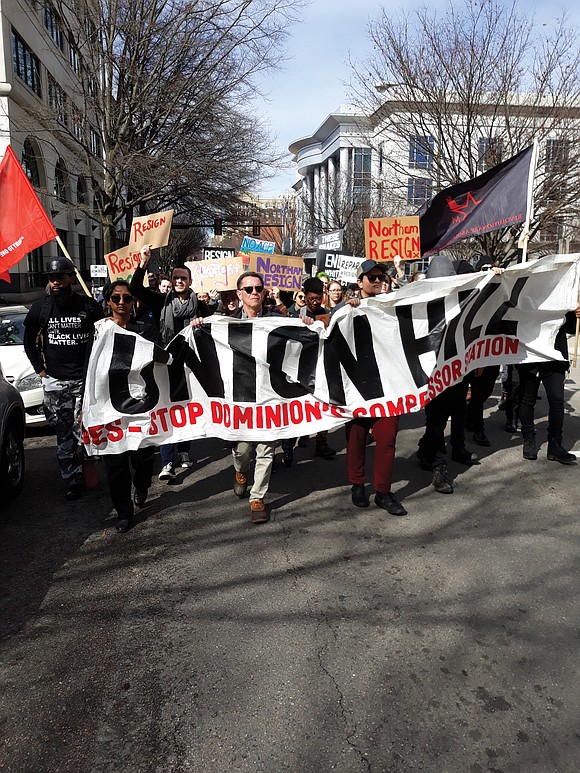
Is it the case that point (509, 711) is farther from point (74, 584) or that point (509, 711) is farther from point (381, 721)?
point (74, 584)

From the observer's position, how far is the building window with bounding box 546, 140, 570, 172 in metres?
15.5

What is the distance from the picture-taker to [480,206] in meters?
7.25

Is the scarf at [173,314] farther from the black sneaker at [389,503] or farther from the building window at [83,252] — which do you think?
the building window at [83,252]

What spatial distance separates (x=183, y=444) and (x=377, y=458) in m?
2.31

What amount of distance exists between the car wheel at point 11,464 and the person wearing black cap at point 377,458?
9.70ft

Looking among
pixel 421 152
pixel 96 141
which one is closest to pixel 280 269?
pixel 421 152

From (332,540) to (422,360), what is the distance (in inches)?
68.3

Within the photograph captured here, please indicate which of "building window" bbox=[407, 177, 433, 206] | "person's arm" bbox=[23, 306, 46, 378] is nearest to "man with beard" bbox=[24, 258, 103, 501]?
"person's arm" bbox=[23, 306, 46, 378]

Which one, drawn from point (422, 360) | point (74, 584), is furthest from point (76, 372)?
point (422, 360)

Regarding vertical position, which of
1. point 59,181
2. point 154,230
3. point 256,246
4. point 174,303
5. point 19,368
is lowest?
point 19,368

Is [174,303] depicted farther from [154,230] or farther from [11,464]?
[11,464]

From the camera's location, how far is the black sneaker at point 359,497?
518cm

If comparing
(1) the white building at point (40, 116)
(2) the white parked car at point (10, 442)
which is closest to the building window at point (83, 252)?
(1) the white building at point (40, 116)

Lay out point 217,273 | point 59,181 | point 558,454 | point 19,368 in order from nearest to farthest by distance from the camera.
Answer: point 558,454, point 19,368, point 217,273, point 59,181
